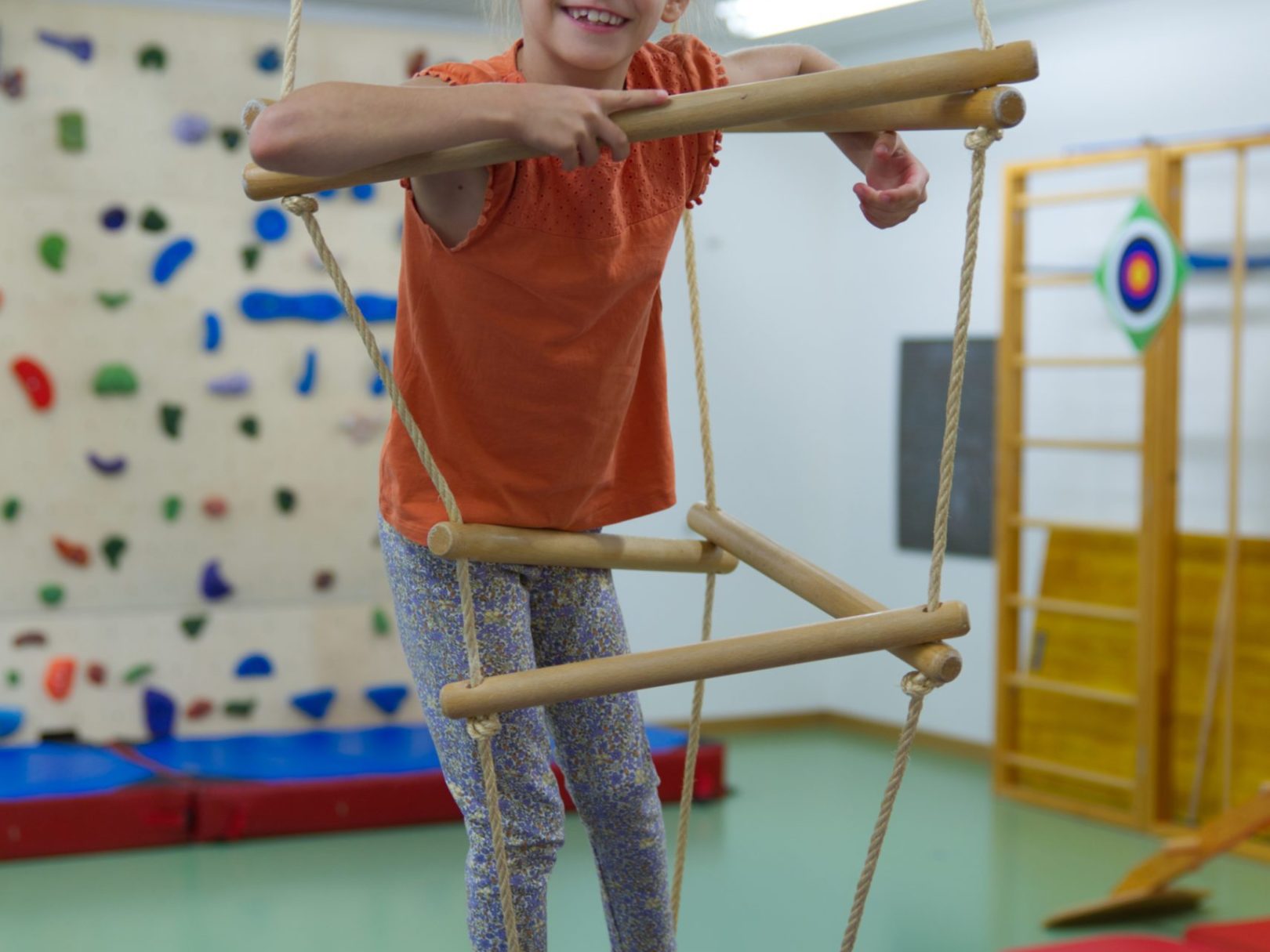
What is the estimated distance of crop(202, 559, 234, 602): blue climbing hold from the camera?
4758 mm

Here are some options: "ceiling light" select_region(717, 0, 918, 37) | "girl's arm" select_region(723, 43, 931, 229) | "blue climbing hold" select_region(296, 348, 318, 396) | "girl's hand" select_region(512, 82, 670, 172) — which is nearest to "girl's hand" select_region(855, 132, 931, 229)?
"girl's arm" select_region(723, 43, 931, 229)

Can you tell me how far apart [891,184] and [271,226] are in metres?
3.43

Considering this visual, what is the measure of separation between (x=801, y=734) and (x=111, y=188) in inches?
130

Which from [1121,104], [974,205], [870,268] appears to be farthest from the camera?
[870,268]

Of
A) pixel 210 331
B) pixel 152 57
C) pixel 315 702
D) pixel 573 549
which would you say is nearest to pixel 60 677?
pixel 315 702

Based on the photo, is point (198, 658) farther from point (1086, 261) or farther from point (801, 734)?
point (1086, 261)

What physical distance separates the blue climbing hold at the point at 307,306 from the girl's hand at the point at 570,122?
3487 mm

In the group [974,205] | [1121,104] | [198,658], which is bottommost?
[198,658]

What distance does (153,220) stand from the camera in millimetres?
4645

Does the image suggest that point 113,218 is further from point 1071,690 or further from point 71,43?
point 1071,690

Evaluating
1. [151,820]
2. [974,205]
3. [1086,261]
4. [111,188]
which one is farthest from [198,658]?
[974,205]

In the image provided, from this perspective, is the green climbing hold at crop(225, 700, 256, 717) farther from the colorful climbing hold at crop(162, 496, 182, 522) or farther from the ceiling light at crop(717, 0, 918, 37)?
the ceiling light at crop(717, 0, 918, 37)

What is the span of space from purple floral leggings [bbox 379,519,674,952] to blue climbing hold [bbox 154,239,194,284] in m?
3.20

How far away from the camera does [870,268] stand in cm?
583
